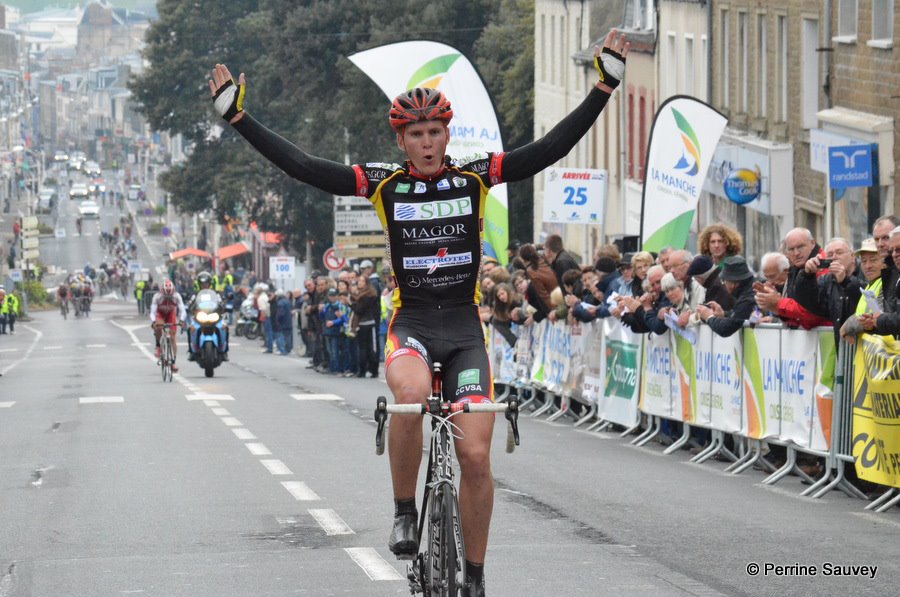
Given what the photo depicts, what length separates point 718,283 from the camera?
17047mm

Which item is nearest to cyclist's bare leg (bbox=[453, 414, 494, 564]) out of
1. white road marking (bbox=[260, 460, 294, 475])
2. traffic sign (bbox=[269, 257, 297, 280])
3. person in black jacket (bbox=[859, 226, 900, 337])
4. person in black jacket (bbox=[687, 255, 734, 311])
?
person in black jacket (bbox=[859, 226, 900, 337])

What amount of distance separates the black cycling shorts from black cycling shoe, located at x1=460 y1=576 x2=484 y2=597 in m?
0.71

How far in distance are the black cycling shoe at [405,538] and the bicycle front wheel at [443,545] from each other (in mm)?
251

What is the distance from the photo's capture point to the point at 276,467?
15594 mm

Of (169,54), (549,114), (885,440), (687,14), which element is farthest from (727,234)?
(169,54)

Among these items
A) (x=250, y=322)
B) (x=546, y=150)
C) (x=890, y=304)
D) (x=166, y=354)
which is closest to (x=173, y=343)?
(x=166, y=354)

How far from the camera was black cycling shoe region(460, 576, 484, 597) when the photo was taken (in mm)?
7746

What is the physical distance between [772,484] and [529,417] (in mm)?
8674

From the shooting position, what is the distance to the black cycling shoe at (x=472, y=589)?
7.75 meters

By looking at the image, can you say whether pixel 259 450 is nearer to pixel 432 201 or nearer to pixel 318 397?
pixel 318 397

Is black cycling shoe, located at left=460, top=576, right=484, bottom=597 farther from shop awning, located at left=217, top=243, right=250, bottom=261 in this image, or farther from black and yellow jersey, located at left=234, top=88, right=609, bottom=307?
shop awning, located at left=217, top=243, right=250, bottom=261

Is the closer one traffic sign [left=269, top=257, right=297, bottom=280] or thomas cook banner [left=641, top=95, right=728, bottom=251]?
thomas cook banner [left=641, top=95, right=728, bottom=251]

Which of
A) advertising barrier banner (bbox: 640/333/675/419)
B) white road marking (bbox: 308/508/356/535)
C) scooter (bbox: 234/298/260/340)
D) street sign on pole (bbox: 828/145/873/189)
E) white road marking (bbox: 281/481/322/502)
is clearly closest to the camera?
white road marking (bbox: 308/508/356/535)

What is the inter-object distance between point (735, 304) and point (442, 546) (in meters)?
8.65
